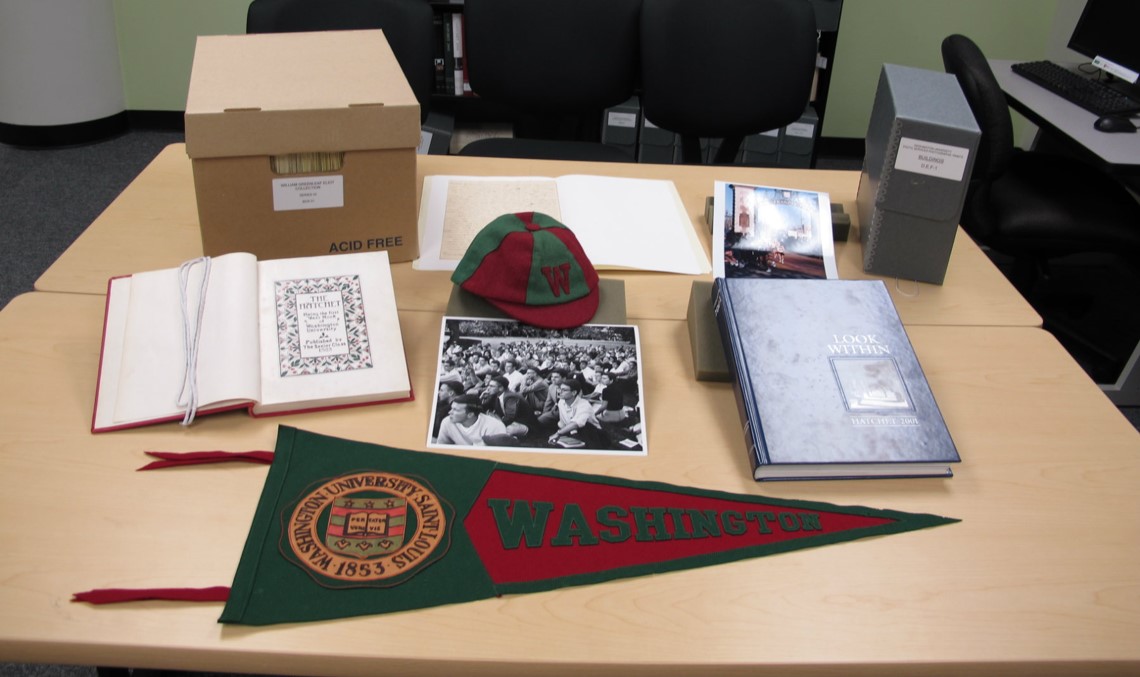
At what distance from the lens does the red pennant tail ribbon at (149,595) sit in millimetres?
760

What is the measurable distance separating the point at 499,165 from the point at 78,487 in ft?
3.12

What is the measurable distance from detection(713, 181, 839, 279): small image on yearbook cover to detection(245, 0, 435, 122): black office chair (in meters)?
0.89

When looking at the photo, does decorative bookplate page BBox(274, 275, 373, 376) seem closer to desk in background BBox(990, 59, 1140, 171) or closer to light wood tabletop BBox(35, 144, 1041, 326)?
light wood tabletop BBox(35, 144, 1041, 326)

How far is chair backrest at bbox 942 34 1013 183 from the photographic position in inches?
77.0

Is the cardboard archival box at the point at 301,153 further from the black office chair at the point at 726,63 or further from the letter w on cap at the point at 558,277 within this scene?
the black office chair at the point at 726,63

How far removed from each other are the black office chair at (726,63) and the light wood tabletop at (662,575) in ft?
3.94

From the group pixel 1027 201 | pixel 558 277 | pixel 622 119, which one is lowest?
pixel 622 119

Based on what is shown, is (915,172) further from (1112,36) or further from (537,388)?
(1112,36)

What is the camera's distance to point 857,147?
3533 millimetres

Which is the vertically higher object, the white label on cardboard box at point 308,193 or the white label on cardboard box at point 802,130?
the white label on cardboard box at point 308,193

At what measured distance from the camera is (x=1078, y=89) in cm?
235

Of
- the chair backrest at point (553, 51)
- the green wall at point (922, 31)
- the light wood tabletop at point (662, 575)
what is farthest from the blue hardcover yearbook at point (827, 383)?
the green wall at point (922, 31)

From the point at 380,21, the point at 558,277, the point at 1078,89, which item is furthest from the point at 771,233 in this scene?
the point at 1078,89

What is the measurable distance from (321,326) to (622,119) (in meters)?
2.20
